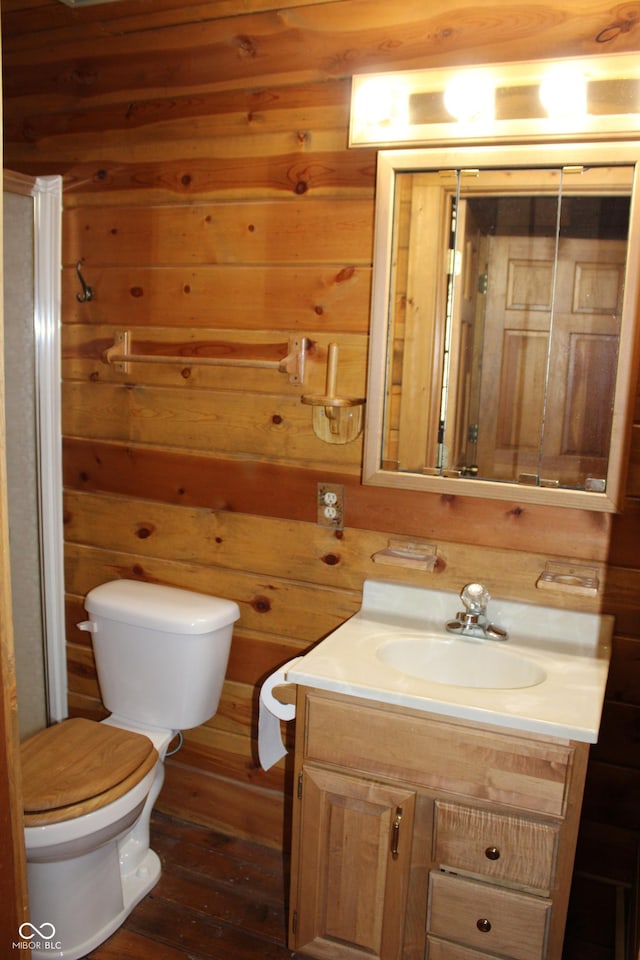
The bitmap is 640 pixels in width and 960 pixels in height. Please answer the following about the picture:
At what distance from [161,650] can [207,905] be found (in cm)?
68

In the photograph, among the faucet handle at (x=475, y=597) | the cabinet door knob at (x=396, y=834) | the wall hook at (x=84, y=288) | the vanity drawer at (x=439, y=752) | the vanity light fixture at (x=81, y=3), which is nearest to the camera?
the vanity drawer at (x=439, y=752)

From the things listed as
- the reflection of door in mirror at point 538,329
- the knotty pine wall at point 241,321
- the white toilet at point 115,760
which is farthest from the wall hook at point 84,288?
the reflection of door in mirror at point 538,329

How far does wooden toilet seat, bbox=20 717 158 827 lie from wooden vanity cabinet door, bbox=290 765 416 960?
0.46 metres

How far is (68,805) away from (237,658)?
0.65 meters

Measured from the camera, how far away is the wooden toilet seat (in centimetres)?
169

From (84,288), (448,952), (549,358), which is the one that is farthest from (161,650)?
(549,358)

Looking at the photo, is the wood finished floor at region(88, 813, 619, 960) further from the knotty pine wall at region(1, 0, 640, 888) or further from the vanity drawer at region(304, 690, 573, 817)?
the vanity drawer at region(304, 690, 573, 817)

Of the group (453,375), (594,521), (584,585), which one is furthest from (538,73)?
(584,585)

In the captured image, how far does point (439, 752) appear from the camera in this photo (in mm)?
1518

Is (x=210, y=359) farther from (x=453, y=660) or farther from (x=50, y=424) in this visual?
(x=453, y=660)

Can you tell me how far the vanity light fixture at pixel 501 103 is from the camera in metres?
1.64

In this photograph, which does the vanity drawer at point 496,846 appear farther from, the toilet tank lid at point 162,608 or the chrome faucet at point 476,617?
the toilet tank lid at point 162,608

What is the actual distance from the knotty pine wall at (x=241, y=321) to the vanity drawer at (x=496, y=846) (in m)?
0.47
